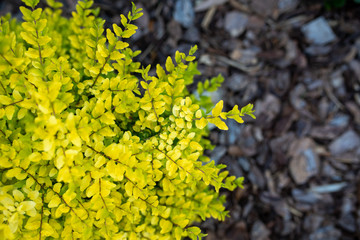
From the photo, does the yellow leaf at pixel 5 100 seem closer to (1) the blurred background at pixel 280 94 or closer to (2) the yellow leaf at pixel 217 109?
(2) the yellow leaf at pixel 217 109

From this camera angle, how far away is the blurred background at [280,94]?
3.04 metres

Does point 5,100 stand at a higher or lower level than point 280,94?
higher

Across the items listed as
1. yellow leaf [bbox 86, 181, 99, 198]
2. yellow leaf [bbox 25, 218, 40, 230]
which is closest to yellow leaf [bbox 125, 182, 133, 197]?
yellow leaf [bbox 86, 181, 99, 198]

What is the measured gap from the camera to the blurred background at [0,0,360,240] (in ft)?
9.98

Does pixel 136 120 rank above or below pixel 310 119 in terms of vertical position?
above

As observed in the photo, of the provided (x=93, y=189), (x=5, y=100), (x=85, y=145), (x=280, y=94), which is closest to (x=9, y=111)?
(x=5, y=100)

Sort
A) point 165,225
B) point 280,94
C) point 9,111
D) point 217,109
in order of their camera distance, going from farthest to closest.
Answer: point 280,94, point 165,225, point 217,109, point 9,111

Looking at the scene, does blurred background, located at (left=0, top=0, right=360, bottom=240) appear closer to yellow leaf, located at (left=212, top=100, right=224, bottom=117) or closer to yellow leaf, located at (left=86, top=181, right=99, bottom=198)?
yellow leaf, located at (left=212, top=100, right=224, bottom=117)

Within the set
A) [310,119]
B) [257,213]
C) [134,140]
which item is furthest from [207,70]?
[134,140]

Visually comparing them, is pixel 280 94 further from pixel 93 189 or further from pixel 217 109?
pixel 93 189

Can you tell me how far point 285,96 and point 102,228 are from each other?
2.45 m

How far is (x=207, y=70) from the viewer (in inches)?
123

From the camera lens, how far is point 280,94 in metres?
3.24

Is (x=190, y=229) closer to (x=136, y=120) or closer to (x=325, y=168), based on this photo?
(x=136, y=120)
